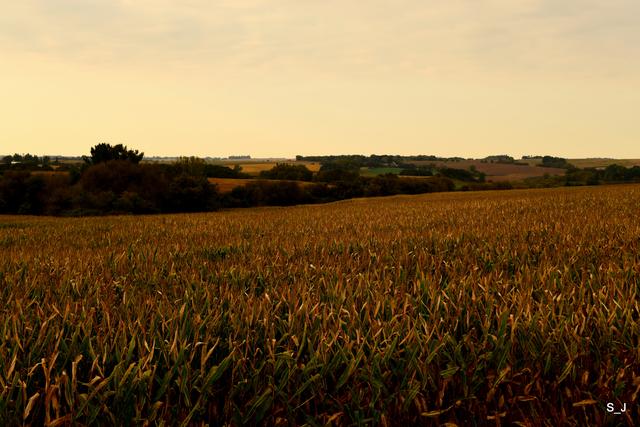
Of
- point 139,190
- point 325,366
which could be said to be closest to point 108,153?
point 139,190

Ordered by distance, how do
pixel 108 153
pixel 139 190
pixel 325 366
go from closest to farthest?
pixel 325 366
pixel 139 190
pixel 108 153

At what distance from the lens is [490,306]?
10.4 feet

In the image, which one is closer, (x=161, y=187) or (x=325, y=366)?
(x=325, y=366)

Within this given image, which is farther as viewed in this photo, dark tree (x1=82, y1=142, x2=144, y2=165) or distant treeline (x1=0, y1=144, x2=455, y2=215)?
dark tree (x1=82, y1=142, x2=144, y2=165)

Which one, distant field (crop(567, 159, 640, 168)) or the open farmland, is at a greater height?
distant field (crop(567, 159, 640, 168))

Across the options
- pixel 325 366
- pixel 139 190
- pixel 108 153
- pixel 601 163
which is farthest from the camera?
pixel 601 163

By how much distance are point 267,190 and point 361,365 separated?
92.7m

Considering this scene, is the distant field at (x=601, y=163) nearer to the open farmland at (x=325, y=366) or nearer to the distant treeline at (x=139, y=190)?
the distant treeline at (x=139, y=190)

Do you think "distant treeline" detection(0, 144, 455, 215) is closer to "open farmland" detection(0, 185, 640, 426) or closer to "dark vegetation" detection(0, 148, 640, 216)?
"dark vegetation" detection(0, 148, 640, 216)

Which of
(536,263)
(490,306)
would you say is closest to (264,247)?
(536,263)

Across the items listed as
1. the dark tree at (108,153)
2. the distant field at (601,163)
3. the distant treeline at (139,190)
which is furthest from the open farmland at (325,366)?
the distant field at (601,163)

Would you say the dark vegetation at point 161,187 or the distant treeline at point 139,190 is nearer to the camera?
the distant treeline at point 139,190

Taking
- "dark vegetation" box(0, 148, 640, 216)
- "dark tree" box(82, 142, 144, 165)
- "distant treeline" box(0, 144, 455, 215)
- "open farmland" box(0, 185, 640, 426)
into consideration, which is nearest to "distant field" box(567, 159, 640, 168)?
"dark vegetation" box(0, 148, 640, 216)

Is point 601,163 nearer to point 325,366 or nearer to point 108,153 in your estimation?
point 108,153
